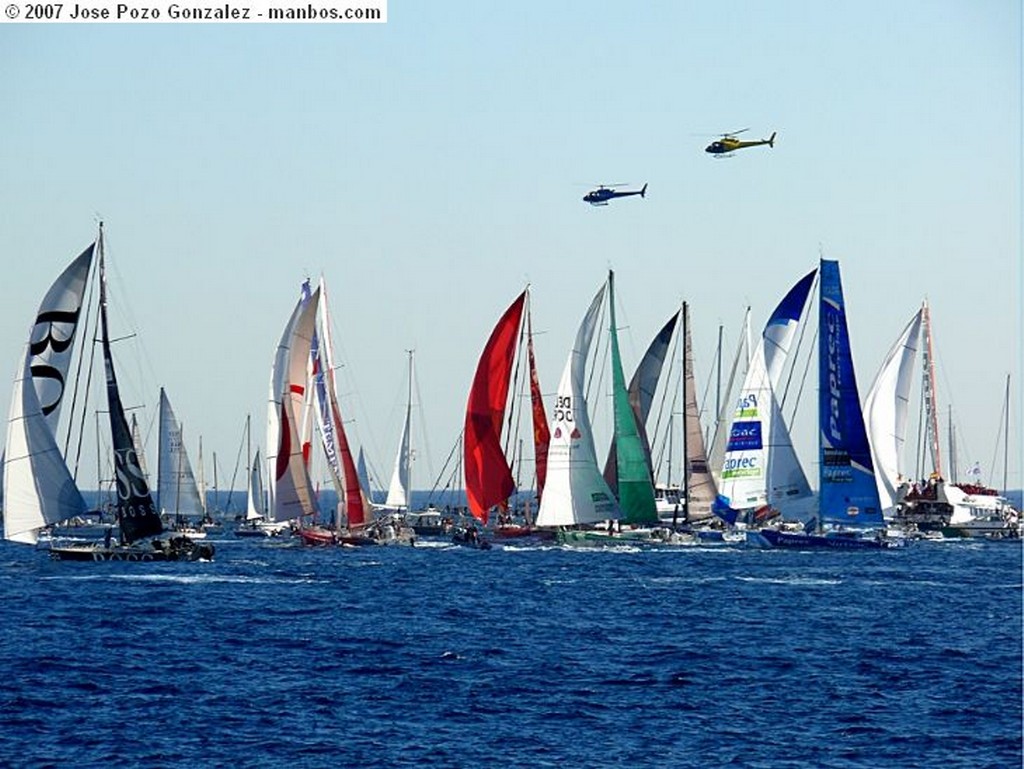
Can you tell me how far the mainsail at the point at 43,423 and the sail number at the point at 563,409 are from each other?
26.8m

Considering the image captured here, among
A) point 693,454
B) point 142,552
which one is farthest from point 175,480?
point 142,552

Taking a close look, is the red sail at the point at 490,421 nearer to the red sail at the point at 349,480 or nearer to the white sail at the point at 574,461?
the white sail at the point at 574,461

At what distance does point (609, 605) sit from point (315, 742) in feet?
99.4

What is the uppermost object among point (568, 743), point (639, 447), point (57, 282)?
point (57, 282)

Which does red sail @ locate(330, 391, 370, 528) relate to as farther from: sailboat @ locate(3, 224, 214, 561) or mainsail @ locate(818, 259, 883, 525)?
mainsail @ locate(818, 259, 883, 525)

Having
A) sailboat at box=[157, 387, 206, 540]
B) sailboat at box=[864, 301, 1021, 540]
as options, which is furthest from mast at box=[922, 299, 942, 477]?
sailboat at box=[157, 387, 206, 540]

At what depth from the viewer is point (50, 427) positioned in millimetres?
75625

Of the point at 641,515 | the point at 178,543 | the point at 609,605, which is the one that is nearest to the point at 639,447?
the point at 641,515

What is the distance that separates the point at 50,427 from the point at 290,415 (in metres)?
24.2

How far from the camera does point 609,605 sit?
66812 mm

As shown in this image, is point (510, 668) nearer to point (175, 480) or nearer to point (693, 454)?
point (693, 454)

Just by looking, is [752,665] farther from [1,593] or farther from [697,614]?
[1,593]

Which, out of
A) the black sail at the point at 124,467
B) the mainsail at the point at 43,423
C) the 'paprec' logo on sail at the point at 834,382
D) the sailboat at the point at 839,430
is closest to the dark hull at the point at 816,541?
the sailboat at the point at 839,430

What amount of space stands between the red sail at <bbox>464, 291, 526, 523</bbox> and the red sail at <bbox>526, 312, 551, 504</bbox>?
125cm
